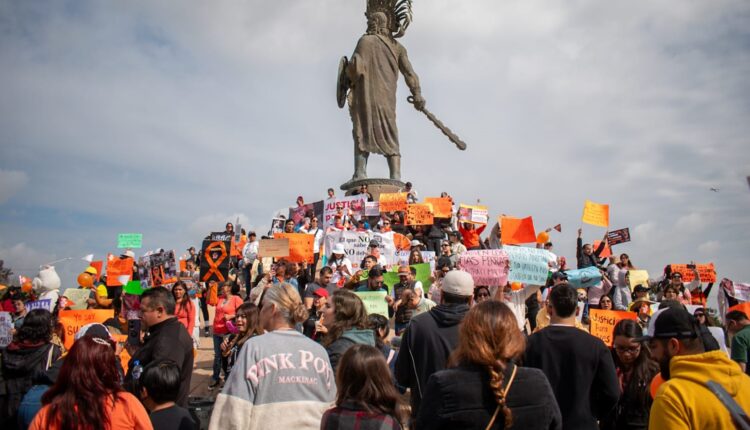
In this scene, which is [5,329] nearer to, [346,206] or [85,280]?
[85,280]

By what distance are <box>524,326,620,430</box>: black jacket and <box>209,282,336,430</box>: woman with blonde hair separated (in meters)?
1.41

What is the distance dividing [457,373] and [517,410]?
296 mm

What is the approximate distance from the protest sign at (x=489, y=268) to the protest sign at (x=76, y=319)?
5.10 m

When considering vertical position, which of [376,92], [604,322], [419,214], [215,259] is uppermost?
[376,92]

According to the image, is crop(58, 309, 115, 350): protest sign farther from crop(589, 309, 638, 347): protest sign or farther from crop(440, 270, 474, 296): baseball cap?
crop(589, 309, 638, 347): protest sign

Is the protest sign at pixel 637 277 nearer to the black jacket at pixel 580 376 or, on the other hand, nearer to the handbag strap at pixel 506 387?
the black jacket at pixel 580 376

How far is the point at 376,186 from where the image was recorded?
727 inches

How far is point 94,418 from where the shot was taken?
2939 mm

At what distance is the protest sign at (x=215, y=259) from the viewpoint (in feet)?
39.5

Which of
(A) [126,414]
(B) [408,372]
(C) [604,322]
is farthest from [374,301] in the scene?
(A) [126,414]

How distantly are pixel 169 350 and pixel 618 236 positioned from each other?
12097 mm

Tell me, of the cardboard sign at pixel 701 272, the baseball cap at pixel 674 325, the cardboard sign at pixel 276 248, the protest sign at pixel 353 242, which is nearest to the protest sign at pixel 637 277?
the cardboard sign at pixel 701 272

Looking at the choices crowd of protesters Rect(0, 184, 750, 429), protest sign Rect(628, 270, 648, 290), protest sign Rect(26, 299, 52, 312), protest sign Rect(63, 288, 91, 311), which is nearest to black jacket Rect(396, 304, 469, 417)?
crowd of protesters Rect(0, 184, 750, 429)

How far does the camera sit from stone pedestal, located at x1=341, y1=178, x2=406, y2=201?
723 inches
